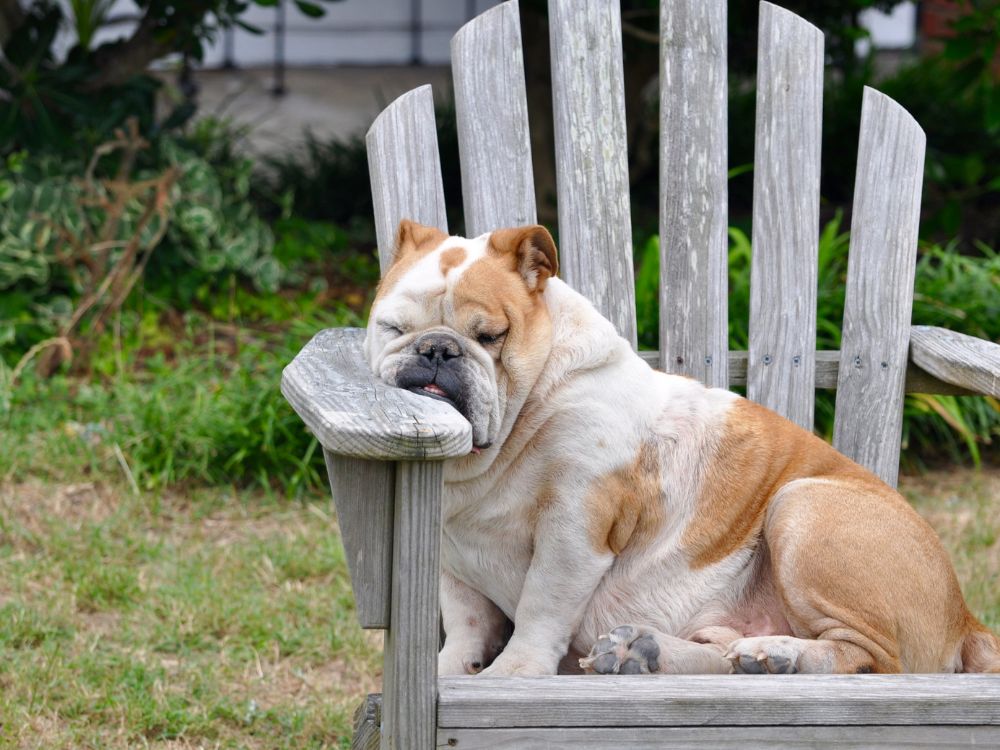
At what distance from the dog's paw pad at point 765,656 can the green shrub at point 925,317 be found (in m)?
2.36

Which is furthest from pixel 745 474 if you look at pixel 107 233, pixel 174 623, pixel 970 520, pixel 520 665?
pixel 107 233

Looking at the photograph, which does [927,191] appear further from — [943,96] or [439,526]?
[439,526]

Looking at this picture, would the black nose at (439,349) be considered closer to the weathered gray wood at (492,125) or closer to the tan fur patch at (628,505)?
the tan fur patch at (628,505)

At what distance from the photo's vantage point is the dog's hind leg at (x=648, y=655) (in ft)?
6.47

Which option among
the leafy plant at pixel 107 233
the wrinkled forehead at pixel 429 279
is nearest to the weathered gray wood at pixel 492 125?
the wrinkled forehead at pixel 429 279

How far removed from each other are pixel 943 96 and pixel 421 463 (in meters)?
6.84

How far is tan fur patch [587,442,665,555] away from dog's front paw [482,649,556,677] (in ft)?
0.71

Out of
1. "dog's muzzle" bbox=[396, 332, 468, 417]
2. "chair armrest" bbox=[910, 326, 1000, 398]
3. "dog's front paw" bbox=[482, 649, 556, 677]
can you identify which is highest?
"dog's muzzle" bbox=[396, 332, 468, 417]

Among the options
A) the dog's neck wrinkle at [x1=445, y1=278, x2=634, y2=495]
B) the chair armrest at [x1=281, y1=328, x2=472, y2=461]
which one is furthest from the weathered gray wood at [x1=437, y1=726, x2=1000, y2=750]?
the dog's neck wrinkle at [x1=445, y1=278, x2=634, y2=495]

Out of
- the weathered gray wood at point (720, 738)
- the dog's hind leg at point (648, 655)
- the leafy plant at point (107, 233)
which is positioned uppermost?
the weathered gray wood at point (720, 738)

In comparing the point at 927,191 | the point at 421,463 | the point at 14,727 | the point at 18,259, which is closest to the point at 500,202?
the point at 421,463

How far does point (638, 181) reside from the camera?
714 centimetres

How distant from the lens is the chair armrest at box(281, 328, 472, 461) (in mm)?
1665

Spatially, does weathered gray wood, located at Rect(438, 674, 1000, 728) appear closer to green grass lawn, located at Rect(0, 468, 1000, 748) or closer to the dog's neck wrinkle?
the dog's neck wrinkle
